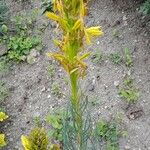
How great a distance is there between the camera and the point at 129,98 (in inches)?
178

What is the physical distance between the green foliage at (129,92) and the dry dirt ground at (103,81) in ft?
0.18

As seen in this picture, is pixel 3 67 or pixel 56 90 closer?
pixel 56 90

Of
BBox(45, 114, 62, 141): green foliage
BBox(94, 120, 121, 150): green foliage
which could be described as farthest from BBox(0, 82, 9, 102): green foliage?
BBox(94, 120, 121, 150): green foliage

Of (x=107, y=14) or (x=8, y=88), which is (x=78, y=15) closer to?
(x=8, y=88)

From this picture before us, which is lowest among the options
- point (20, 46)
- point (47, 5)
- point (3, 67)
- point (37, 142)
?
point (3, 67)

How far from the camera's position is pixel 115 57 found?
16.1ft

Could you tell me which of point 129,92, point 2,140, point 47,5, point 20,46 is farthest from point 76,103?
point 47,5

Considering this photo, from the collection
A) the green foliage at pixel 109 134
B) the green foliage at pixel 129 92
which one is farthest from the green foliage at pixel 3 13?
the green foliage at pixel 109 134

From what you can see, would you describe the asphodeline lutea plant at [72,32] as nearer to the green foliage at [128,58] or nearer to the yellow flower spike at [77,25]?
the yellow flower spike at [77,25]

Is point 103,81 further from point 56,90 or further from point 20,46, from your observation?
point 20,46

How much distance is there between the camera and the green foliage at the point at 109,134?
4.24 m

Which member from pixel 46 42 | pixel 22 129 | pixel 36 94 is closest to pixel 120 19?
pixel 46 42

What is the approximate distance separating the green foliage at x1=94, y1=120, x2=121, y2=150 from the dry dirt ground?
7cm

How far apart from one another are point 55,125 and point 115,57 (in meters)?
1.08
